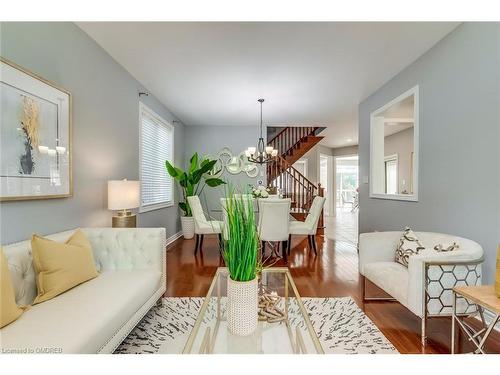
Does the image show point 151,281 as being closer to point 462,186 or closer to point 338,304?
point 338,304

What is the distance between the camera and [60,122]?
7.31 feet

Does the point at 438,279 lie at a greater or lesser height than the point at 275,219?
lesser

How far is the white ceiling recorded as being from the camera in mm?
2475

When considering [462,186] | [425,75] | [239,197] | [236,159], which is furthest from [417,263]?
[236,159]

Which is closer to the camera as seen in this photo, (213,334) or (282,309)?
(213,334)

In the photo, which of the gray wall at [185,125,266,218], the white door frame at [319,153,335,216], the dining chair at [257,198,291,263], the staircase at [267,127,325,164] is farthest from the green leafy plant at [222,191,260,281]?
the white door frame at [319,153,335,216]

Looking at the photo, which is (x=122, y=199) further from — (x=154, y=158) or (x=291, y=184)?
(x=291, y=184)

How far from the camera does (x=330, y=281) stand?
3.11 meters

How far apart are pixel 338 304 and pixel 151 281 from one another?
1724 mm

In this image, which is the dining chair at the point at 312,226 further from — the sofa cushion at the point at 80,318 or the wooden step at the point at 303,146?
the wooden step at the point at 303,146

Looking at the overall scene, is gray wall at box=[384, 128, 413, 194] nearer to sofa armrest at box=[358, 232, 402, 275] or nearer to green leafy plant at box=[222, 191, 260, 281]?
sofa armrest at box=[358, 232, 402, 275]

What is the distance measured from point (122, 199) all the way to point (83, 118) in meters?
0.88

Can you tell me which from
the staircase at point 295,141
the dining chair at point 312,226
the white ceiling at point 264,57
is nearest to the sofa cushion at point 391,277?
the dining chair at point 312,226

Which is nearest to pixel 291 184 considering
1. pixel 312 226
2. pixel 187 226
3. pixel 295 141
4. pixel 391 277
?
pixel 295 141
